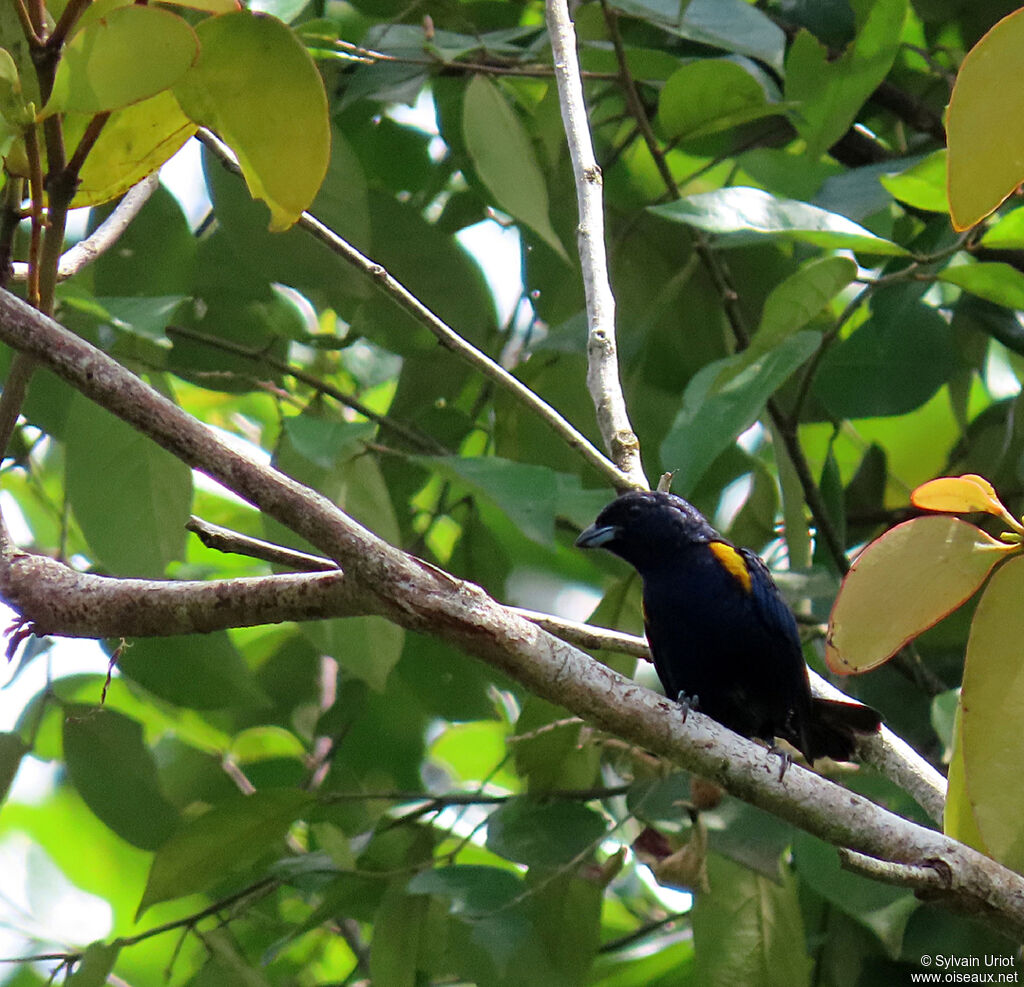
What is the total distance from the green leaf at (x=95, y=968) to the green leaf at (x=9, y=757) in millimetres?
371

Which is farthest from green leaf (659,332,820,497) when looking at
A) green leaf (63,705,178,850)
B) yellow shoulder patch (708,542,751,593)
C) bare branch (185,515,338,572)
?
green leaf (63,705,178,850)

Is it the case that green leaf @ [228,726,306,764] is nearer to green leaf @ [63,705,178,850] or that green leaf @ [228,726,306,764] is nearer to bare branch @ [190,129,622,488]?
green leaf @ [63,705,178,850]

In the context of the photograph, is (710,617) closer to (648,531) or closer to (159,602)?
(648,531)

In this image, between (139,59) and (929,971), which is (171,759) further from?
(139,59)

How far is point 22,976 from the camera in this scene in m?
3.23

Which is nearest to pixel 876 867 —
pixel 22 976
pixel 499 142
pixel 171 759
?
pixel 499 142

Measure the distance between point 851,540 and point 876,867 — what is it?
1803 millimetres

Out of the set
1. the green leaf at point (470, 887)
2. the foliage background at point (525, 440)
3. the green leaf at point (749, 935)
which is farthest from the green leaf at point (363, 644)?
the green leaf at point (749, 935)

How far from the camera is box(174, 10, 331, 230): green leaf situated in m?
1.13

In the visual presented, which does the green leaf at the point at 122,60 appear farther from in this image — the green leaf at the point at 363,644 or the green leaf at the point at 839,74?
the green leaf at the point at 839,74

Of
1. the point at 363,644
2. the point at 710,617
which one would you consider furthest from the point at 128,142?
the point at 710,617

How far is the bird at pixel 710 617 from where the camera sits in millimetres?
2693

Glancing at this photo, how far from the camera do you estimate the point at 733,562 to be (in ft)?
9.71

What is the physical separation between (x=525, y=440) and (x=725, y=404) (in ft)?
2.62
